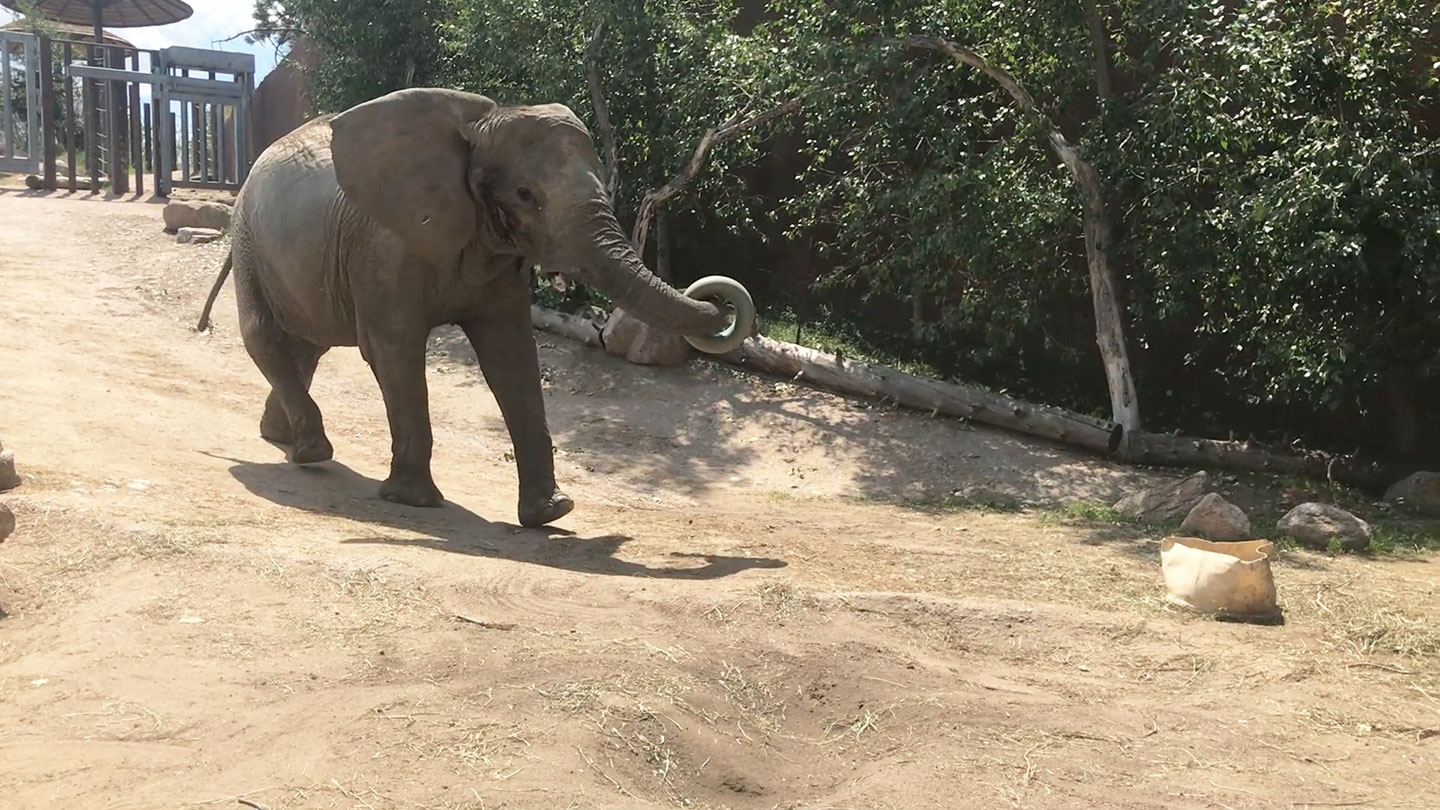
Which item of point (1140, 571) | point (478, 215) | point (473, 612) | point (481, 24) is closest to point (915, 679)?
point (473, 612)

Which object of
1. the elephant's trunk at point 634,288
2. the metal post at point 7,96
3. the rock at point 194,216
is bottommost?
the rock at point 194,216

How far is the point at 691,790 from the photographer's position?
410cm

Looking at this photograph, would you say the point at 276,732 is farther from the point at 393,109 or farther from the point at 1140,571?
the point at 1140,571

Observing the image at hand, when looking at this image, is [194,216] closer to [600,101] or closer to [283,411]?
[600,101]

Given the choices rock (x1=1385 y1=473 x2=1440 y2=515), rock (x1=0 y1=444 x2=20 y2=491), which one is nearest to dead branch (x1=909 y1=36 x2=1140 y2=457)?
rock (x1=1385 y1=473 x2=1440 y2=515)

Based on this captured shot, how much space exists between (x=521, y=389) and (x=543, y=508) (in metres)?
0.70

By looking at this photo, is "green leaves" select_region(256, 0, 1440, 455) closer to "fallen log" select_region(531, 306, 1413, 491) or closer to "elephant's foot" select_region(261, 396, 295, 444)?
"fallen log" select_region(531, 306, 1413, 491)

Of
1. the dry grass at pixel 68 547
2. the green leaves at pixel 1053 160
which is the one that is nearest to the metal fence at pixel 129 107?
the green leaves at pixel 1053 160

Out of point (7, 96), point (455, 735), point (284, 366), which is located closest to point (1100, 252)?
point (284, 366)

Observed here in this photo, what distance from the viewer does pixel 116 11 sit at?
88.8ft

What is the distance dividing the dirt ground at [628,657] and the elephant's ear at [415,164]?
160 cm

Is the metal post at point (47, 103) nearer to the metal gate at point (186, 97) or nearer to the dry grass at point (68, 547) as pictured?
the metal gate at point (186, 97)

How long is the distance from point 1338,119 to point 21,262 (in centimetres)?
1350

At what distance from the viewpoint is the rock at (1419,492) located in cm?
984
